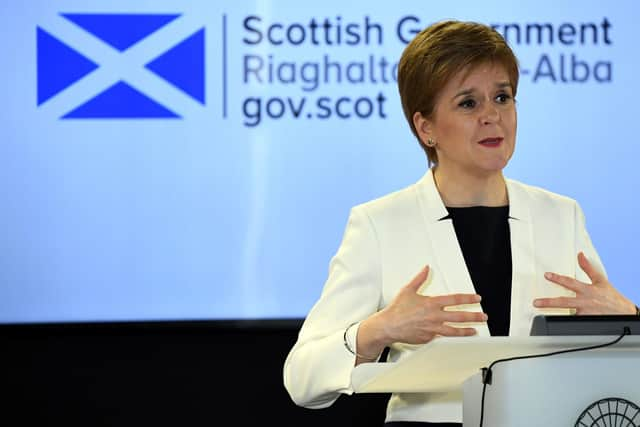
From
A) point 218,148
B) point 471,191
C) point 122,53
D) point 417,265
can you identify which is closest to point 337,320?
point 417,265

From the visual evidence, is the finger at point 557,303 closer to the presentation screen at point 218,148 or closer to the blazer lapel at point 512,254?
the blazer lapel at point 512,254

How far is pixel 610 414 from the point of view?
5.62ft

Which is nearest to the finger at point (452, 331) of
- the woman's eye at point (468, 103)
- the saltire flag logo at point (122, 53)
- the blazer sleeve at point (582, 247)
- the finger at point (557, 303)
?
the finger at point (557, 303)

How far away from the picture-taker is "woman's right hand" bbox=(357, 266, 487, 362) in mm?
1932

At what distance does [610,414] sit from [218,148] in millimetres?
2546

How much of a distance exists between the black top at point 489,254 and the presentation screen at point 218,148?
1562 millimetres

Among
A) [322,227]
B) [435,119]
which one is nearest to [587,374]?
[435,119]

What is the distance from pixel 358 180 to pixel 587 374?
2.40 meters

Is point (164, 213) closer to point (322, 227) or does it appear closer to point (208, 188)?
point (208, 188)

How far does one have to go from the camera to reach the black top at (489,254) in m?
2.41

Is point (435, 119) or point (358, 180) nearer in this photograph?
point (435, 119)

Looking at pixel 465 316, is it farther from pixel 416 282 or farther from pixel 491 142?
pixel 491 142

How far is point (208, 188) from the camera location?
4.05m

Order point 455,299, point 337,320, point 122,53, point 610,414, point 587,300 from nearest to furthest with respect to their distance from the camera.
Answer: point 610,414, point 455,299, point 587,300, point 337,320, point 122,53
